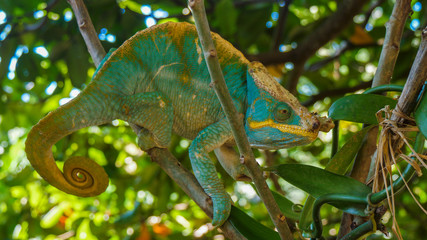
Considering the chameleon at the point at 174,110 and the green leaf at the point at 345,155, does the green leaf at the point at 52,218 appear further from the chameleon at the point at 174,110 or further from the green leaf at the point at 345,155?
the green leaf at the point at 345,155

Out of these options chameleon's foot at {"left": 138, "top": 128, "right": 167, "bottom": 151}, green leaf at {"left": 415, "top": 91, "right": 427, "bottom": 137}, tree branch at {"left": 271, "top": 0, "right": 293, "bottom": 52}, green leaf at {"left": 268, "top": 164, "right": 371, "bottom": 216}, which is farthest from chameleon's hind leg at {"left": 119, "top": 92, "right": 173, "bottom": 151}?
tree branch at {"left": 271, "top": 0, "right": 293, "bottom": 52}

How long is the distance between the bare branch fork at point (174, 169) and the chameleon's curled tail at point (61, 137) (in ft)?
0.49

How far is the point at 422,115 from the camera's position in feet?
2.24

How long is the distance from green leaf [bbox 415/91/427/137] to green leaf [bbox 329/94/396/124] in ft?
0.58

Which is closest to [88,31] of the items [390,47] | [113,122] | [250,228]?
[250,228]

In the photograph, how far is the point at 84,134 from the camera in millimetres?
2248

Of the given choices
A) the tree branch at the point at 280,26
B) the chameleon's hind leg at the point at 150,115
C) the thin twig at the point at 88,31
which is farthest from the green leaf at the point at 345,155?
the tree branch at the point at 280,26

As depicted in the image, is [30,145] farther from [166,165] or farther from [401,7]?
[401,7]

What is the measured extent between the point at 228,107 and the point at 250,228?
0.36 metres

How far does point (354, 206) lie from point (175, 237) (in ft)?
4.19

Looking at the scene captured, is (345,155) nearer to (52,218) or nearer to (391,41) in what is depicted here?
(391,41)

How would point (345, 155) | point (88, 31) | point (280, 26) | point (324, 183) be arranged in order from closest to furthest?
point (324, 183)
point (345, 155)
point (88, 31)
point (280, 26)

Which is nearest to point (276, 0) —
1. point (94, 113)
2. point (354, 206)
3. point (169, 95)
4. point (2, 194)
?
point (169, 95)

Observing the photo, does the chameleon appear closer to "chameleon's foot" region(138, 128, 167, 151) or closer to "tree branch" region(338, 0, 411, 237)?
"chameleon's foot" region(138, 128, 167, 151)
